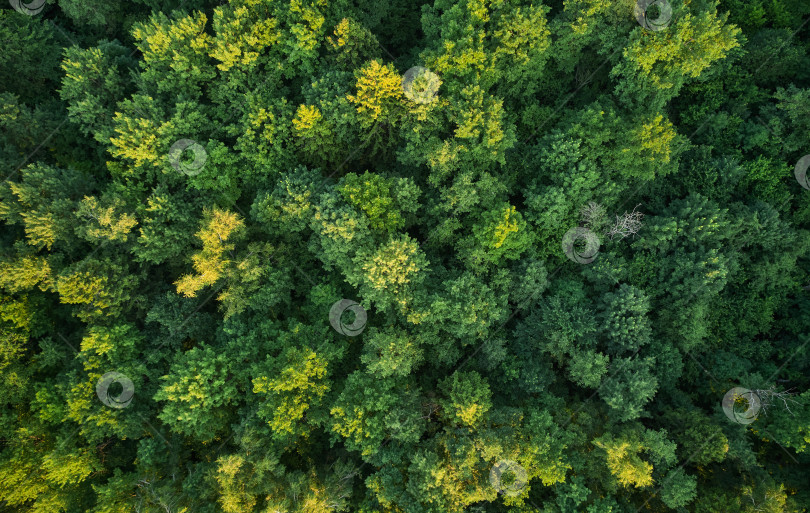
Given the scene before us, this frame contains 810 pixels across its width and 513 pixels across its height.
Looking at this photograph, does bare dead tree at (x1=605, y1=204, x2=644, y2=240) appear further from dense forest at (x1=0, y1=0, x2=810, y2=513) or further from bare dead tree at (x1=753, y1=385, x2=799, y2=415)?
bare dead tree at (x1=753, y1=385, x2=799, y2=415)

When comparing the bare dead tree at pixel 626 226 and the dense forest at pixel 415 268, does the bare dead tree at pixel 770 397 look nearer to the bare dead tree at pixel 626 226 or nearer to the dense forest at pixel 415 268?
the dense forest at pixel 415 268

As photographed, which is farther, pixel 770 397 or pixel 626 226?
pixel 626 226

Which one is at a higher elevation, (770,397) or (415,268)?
(770,397)

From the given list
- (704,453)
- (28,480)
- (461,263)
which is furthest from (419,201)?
(28,480)

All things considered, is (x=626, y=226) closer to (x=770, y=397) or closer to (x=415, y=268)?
(x=770, y=397)

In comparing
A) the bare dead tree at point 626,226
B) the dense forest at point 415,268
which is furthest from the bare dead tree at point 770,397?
the bare dead tree at point 626,226

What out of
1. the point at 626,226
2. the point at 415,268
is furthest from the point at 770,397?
the point at 415,268
